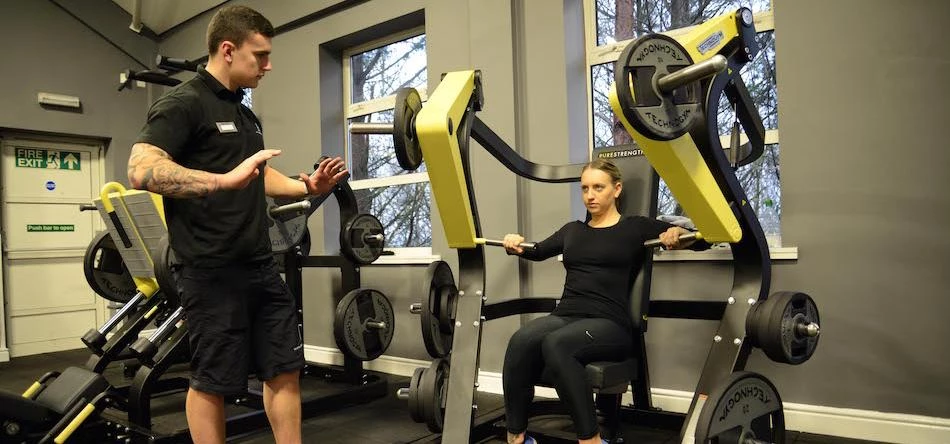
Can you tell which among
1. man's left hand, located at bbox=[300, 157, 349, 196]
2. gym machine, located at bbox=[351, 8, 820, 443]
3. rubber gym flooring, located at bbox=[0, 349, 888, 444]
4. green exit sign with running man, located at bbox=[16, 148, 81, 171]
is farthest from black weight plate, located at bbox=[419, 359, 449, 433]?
green exit sign with running man, located at bbox=[16, 148, 81, 171]

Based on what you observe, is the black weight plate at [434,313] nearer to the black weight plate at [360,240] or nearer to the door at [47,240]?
the black weight plate at [360,240]

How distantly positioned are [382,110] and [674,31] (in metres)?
2.07

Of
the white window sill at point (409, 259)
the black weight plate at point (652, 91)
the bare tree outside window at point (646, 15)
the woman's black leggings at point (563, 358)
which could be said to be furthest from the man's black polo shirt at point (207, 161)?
the bare tree outside window at point (646, 15)

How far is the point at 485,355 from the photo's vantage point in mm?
3363

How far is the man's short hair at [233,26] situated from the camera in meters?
1.66

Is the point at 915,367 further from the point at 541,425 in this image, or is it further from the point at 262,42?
the point at 262,42

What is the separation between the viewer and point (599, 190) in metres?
2.27

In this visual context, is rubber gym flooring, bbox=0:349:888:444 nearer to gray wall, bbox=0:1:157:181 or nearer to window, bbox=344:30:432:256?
window, bbox=344:30:432:256

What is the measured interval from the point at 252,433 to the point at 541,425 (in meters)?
1.32

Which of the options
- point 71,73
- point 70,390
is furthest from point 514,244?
point 71,73

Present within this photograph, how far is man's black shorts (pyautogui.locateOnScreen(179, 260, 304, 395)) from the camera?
5.36 ft

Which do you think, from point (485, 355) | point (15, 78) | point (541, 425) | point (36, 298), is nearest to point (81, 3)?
point (15, 78)

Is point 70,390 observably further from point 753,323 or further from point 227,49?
point 753,323

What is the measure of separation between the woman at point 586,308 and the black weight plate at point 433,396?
249 mm
